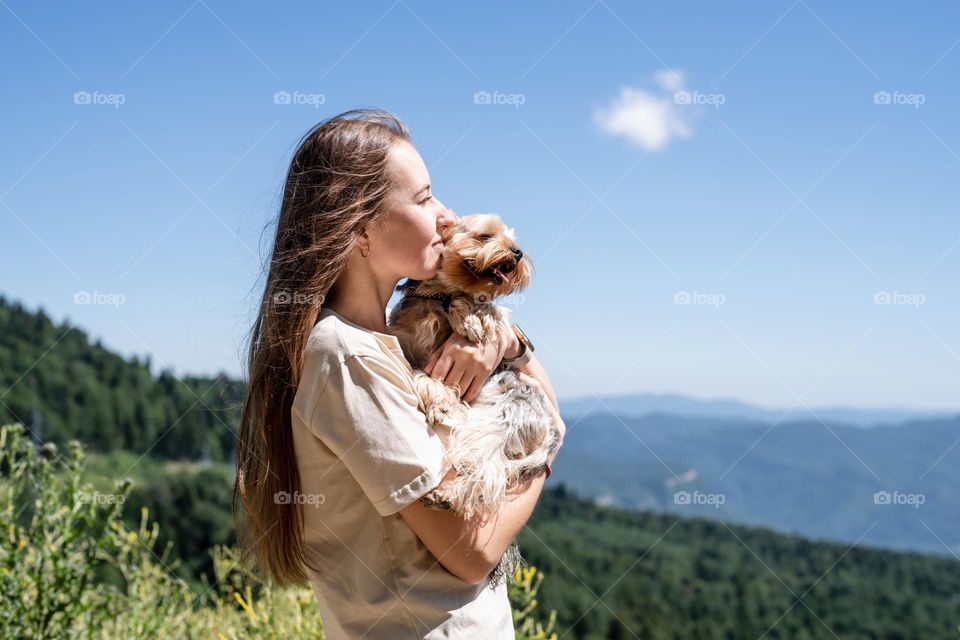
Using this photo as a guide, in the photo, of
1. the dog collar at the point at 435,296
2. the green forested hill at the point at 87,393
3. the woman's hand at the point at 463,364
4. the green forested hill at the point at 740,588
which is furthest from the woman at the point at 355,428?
the green forested hill at the point at 740,588

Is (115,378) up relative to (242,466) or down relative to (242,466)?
up

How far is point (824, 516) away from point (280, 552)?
678ft

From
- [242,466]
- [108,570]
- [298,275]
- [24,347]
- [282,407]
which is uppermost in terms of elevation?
[24,347]

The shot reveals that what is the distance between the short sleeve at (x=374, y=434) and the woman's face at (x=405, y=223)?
1.17 feet

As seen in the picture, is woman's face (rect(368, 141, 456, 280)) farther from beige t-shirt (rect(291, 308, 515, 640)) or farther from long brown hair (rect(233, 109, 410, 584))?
beige t-shirt (rect(291, 308, 515, 640))

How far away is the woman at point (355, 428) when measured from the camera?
72.4 inches

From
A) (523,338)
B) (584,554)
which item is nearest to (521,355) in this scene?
(523,338)

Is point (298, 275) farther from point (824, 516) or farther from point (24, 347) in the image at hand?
point (824, 516)

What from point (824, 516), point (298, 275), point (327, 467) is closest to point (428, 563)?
point (327, 467)

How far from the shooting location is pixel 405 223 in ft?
6.86

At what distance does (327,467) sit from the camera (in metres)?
1.94

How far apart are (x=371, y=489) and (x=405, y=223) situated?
718mm

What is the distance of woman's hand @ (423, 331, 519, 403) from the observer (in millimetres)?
2506

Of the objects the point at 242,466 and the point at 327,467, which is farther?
the point at 242,466
